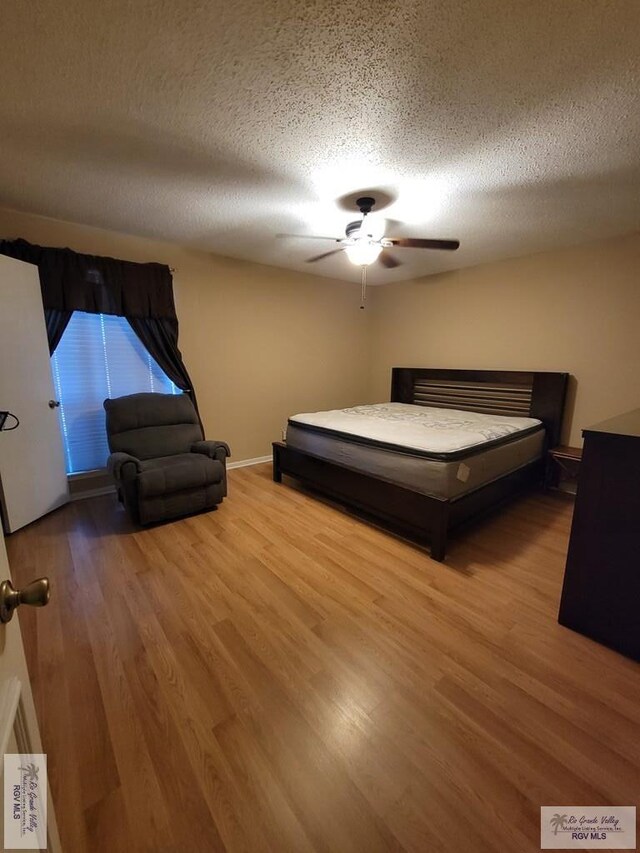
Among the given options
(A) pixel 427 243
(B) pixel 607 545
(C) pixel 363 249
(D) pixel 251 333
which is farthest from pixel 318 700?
(D) pixel 251 333

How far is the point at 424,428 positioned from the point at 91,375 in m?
3.16

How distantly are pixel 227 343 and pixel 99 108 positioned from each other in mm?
2496

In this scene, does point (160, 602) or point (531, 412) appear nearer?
point (160, 602)

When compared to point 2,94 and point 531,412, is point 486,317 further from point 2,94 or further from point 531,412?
point 2,94

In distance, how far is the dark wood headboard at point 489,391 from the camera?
3.52 m

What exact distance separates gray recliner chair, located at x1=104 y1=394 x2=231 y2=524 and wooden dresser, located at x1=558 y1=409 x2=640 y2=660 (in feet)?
8.41

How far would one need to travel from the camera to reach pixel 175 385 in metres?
3.78

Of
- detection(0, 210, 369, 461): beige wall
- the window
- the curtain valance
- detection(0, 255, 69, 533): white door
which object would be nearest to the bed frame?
detection(0, 210, 369, 461): beige wall

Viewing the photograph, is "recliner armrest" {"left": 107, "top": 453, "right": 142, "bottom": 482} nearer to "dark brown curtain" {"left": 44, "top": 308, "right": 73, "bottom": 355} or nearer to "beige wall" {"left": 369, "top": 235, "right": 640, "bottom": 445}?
"dark brown curtain" {"left": 44, "top": 308, "right": 73, "bottom": 355}

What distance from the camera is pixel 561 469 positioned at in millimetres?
3518

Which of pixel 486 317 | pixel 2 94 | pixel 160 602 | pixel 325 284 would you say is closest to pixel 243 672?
pixel 160 602

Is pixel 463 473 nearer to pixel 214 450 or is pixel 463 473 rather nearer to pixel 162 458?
pixel 214 450

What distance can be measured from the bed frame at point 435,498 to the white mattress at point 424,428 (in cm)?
24

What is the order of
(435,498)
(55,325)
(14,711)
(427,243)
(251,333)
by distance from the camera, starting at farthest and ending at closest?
(251,333) → (55,325) → (427,243) → (435,498) → (14,711)
